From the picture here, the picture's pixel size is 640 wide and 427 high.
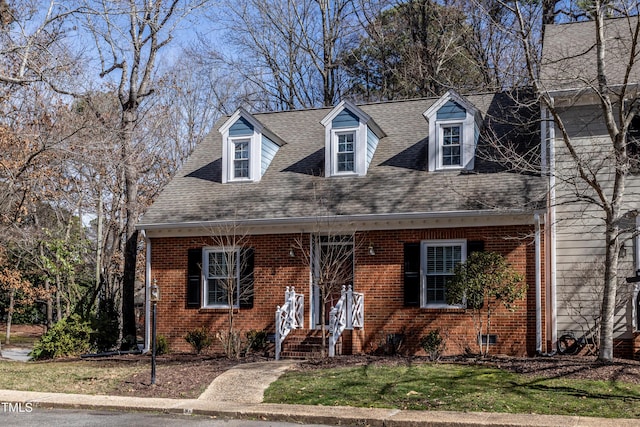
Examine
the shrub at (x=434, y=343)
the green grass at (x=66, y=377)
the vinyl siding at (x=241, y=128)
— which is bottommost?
the green grass at (x=66, y=377)

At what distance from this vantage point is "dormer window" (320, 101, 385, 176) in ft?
63.0

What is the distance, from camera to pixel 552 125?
17375 millimetres

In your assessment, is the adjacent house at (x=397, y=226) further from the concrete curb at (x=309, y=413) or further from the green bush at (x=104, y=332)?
the concrete curb at (x=309, y=413)

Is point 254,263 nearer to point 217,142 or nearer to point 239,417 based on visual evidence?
point 217,142

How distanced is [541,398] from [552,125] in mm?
7897

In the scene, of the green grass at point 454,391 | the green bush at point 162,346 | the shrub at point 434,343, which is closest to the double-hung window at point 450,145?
the shrub at point 434,343

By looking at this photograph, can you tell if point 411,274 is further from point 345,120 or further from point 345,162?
point 345,120

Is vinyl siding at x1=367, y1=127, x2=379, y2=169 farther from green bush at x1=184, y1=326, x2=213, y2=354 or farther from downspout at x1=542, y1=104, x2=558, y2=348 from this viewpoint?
green bush at x1=184, y1=326, x2=213, y2=354

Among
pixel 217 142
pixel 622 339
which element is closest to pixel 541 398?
pixel 622 339

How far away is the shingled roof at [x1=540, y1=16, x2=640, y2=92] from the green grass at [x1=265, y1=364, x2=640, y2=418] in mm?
6237

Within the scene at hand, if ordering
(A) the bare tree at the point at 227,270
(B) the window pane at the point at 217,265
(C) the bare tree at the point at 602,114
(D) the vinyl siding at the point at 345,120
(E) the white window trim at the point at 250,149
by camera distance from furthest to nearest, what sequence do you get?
1. (E) the white window trim at the point at 250,149
2. (D) the vinyl siding at the point at 345,120
3. (B) the window pane at the point at 217,265
4. (A) the bare tree at the point at 227,270
5. (C) the bare tree at the point at 602,114

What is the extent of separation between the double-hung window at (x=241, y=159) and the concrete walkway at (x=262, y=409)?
24.1 ft

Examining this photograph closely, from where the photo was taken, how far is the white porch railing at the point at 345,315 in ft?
54.5

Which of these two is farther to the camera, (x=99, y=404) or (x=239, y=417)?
(x=99, y=404)
